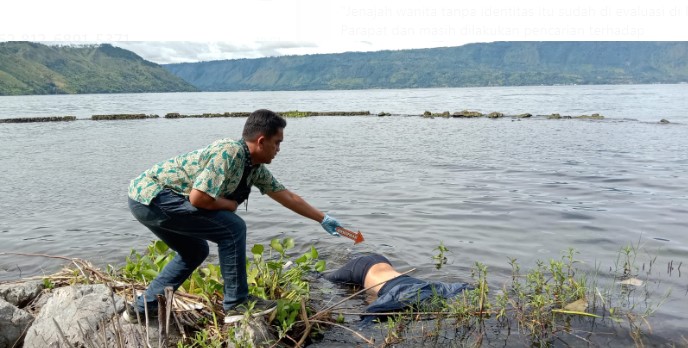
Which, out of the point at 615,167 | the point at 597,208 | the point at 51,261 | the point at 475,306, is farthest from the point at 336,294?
the point at 615,167

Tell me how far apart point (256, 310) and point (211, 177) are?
1.67m

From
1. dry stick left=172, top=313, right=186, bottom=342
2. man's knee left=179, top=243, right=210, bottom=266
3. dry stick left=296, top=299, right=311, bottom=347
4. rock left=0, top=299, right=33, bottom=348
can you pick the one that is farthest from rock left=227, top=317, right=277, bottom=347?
rock left=0, top=299, right=33, bottom=348

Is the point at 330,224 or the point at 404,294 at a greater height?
the point at 330,224

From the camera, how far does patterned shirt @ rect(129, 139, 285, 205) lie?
4477 mm

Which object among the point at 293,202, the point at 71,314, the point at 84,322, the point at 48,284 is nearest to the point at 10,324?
the point at 71,314

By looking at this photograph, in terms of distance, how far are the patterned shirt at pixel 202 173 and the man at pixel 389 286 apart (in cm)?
208

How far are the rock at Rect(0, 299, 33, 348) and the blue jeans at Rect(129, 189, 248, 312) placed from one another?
54.4 inches

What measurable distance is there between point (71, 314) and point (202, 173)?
89.5 inches

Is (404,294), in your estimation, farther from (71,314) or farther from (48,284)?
(48,284)

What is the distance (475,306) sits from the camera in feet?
20.0

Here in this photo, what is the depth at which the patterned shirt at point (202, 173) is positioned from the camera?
4477mm

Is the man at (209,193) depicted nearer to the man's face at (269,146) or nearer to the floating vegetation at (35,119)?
the man's face at (269,146)

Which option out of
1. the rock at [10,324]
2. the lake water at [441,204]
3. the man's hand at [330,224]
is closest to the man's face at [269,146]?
the man's hand at [330,224]

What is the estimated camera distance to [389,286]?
6.62m
